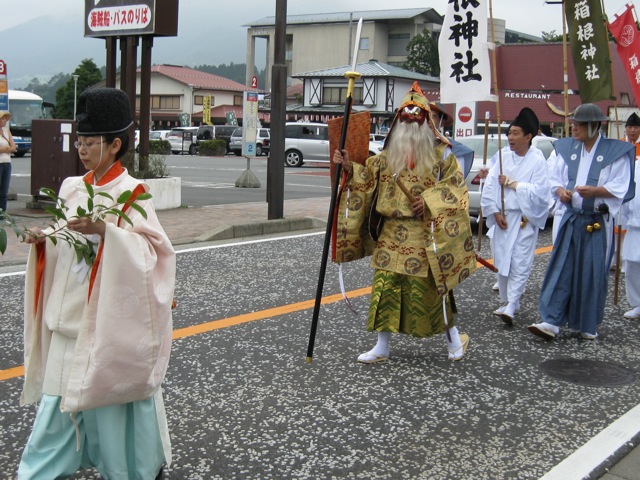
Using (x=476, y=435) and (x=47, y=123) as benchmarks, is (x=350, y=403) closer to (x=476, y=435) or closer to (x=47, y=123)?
(x=476, y=435)

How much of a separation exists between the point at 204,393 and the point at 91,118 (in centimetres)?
208

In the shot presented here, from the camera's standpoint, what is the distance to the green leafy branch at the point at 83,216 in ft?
8.93

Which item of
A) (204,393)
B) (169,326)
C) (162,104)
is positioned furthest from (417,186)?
(162,104)

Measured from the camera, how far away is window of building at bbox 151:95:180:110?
207 ft

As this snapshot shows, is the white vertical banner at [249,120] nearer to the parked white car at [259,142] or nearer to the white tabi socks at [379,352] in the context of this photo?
the white tabi socks at [379,352]

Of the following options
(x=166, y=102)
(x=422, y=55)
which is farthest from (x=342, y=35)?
(x=166, y=102)

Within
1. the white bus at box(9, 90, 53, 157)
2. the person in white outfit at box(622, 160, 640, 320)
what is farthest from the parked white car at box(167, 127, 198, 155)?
the person in white outfit at box(622, 160, 640, 320)

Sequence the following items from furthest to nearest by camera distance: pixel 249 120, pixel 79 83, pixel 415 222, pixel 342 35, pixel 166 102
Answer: pixel 342 35
pixel 166 102
pixel 79 83
pixel 249 120
pixel 415 222

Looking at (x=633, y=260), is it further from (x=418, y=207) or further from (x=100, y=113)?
(x=100, y=113)

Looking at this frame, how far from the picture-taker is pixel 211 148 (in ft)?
132

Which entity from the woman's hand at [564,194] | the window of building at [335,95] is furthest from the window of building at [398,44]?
the woman's hand at [564,194]

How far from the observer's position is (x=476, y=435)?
4004 millimetres

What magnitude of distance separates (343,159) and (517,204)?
2.08m

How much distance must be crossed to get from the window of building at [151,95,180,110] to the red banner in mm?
57263
